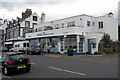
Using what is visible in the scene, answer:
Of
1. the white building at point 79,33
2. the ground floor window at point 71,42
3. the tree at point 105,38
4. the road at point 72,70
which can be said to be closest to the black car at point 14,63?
the road at point 72,70

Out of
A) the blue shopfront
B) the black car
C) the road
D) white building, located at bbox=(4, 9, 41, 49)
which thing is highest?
white building, located at bbox=(4, 9, 41, 49)

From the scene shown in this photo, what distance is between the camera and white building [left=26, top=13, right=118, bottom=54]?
3028 cm

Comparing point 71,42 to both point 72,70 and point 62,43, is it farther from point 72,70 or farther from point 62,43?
point 72,70

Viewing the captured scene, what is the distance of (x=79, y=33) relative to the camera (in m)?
30.4

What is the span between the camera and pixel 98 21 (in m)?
34.8

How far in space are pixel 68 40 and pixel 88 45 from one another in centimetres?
408

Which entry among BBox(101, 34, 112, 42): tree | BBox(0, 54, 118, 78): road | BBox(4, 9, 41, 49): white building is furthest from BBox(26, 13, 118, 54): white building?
BBox(4, 9, 41, 49): white building

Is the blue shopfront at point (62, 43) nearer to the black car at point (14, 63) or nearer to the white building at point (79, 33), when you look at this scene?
the white building at point (79, 33)

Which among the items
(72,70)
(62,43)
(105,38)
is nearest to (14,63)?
(72,70)

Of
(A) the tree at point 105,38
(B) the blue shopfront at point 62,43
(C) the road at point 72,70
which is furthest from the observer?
(A) the tree at point 105,38

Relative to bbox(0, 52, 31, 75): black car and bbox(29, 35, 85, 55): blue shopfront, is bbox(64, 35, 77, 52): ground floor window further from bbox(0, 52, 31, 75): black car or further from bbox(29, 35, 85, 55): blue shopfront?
bbox(0, 52, 31, 75): black car

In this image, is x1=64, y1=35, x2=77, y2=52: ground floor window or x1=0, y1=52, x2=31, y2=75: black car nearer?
x1=0, y1=52, x2=31, y2=75: black car

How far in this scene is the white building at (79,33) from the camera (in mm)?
30281

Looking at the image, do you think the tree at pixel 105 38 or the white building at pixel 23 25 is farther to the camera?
the white building at pixel 23 25
